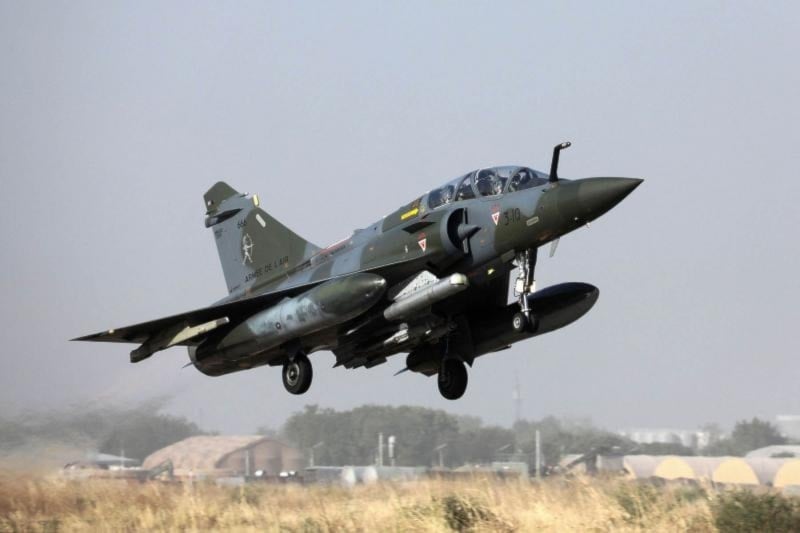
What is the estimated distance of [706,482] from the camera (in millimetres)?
17297

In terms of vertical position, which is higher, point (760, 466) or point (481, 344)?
point (481, 344)

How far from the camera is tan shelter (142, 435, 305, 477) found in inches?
988

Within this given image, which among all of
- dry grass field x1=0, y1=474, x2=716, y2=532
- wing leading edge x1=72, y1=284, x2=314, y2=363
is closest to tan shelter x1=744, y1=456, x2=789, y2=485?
dry grass field x1=0, y1=474, x2=716, y2=532

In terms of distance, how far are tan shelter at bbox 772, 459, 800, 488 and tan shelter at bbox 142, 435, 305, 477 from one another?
10.8 meters

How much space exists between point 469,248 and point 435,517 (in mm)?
3930

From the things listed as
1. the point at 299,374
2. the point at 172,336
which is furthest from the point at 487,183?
the point at 172,336

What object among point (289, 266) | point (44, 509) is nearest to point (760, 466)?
point (289, 266)

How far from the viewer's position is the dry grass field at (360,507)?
14.0 m

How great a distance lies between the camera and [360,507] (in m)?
16.0

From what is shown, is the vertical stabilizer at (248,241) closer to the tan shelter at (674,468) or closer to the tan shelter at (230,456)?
the tan shelter at (230,456)

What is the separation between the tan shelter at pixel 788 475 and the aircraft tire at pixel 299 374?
419 inches

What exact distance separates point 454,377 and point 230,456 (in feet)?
30.1

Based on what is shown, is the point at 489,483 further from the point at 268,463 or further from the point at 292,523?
the point at 268,463

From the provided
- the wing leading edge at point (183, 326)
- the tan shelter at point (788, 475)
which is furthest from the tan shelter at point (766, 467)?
the wing leading edge at point (183, 326)
